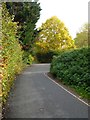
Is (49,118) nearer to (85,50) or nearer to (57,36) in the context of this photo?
(85,50)

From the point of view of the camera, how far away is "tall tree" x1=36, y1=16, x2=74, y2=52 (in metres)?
68.0

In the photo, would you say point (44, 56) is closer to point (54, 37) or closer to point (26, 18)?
point (54, 37)

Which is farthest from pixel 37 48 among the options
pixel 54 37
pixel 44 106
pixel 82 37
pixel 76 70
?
pixel 44 106

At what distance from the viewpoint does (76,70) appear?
21.7 meters

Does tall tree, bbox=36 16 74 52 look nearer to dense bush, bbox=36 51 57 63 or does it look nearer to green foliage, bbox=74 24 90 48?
dense bush, bbox=36 51 57 63

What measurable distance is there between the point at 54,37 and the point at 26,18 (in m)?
31.5

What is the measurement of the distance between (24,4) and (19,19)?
1708mm

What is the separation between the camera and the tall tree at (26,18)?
36.8 m

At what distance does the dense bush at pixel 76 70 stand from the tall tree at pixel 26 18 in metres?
10.4

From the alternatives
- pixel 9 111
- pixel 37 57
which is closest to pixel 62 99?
pixel 9 111

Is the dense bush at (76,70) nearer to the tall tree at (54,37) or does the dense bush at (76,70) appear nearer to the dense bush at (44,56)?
the dense bush at (44,56)

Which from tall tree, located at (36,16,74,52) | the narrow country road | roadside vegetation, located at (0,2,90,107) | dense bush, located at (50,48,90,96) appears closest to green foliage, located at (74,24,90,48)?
roadside vegetation, located at (0,2,90,107)

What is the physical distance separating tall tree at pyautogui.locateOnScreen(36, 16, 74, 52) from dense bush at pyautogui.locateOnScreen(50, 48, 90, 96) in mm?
39558

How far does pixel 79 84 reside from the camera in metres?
19.7
